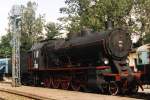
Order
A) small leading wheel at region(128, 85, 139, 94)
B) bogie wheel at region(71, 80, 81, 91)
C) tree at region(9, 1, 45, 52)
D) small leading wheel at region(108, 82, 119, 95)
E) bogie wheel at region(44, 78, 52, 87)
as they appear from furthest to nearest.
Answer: tree at region(9, 1, 45, 52)
bogie wheel at region(44, 78, 52, 87)
bogie wheel at region(71, 80, 81, 91)
small leading wheel at region(128, 85, 139, 94)
small leading wheel at region(108, 82, 119, 95)

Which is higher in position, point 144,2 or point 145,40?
point 144,2

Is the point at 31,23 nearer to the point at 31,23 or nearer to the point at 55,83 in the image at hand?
the point at 31,23

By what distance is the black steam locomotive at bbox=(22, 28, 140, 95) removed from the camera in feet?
67.6

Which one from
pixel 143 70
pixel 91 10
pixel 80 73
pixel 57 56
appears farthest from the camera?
pixel 91 10

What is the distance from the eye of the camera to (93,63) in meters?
21.9

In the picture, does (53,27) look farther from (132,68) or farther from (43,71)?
(132,68)

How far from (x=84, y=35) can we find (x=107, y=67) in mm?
3223

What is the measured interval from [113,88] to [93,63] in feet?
6.60

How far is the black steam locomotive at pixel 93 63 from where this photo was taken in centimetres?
2059

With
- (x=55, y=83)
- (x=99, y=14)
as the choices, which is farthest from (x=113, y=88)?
(x=99, y=14)

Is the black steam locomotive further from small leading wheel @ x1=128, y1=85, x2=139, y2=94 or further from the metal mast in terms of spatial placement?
the metal mast

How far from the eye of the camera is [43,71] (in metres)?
28.1

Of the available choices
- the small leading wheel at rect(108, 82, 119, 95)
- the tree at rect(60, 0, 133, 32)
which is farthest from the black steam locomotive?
the tree at rect(60, 0, 133, 32)

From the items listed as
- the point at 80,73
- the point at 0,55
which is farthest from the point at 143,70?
the point at 0,55
